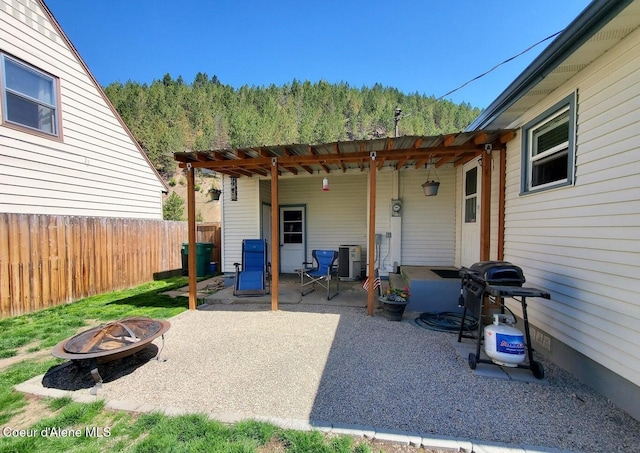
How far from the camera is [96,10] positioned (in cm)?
791

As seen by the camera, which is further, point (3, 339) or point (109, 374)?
point (3, 339)

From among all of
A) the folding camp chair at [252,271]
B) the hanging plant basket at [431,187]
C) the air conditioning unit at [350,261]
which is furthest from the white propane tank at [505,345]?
the air conditioning unit at [350,261]

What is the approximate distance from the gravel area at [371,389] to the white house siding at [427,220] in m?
2.67

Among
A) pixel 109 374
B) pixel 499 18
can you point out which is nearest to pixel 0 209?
pixel 109 374

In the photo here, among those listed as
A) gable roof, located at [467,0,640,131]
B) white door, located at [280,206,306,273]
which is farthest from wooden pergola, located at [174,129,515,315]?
white door, located at [280,206,306,273]

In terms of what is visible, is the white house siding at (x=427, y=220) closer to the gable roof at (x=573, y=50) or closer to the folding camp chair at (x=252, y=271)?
the gable roof at (x=573, y=50)

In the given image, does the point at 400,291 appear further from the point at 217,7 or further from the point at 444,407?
the point at 217,7

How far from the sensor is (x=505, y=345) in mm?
2621

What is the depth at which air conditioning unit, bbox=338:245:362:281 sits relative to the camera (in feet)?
23.2

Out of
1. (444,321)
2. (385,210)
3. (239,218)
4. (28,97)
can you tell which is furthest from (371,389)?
(28,97)

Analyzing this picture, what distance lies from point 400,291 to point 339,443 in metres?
2.94

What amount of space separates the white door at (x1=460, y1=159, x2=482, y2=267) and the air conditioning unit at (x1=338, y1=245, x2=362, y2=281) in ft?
8.16

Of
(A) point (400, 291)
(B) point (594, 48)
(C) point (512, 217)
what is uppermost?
(B) point (594, 48)

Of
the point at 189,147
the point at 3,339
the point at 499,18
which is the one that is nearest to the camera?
the point at 3,339
